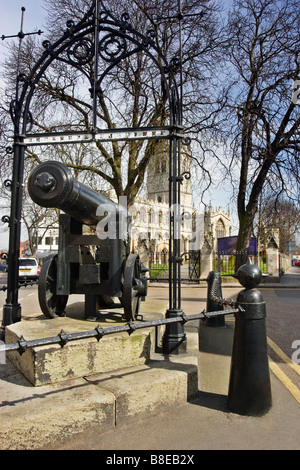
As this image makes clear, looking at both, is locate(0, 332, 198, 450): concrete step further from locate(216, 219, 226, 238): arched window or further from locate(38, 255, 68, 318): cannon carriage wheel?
locate(216, 219, 226, 238): arched window

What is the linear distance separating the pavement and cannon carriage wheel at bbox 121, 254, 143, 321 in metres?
0.74

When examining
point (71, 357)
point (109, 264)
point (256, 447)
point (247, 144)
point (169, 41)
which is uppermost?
point (169, 41)

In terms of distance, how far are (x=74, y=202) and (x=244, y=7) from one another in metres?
16.9

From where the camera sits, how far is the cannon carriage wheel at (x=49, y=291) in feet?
13.8

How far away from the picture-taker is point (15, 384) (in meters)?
3.06

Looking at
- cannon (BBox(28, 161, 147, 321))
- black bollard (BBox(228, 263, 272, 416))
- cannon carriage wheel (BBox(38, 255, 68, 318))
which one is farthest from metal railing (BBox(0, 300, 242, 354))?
cannon carriage wheel (BBox(38, 255, 68, 318))

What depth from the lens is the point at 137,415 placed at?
2.90 m

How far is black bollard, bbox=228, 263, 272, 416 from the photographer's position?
2.99 m

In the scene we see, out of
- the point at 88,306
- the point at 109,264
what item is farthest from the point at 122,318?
the point at 109,264

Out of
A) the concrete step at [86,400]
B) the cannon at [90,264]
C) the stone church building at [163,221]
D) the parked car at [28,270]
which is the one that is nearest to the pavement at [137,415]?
the concrete step at [86,400]

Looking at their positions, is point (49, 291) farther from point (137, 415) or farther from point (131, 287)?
point (137, 415)

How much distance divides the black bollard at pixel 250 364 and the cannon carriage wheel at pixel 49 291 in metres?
2.27

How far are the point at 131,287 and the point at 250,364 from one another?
1.59 metres
